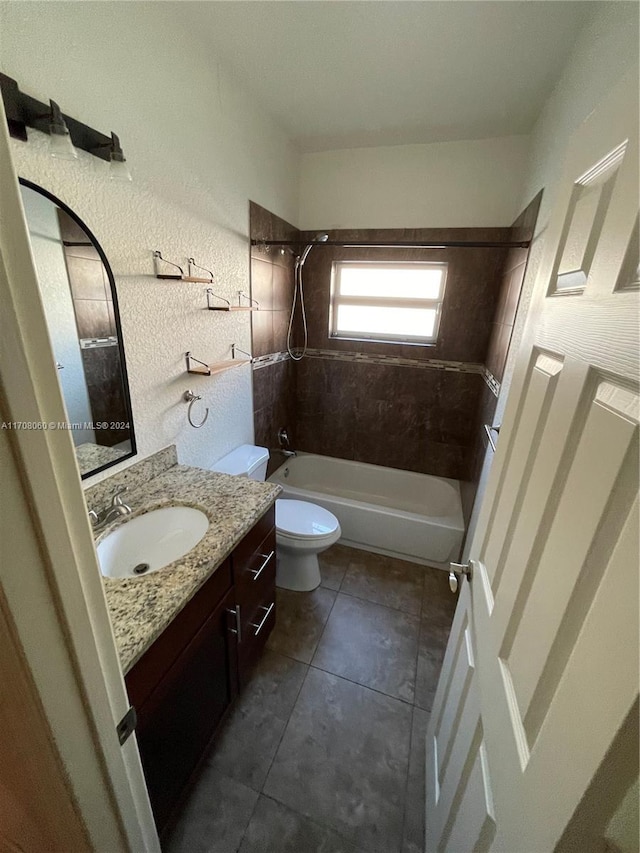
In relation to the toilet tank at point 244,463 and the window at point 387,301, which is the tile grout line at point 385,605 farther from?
the window at point 387,301

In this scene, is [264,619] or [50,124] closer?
[50,124]

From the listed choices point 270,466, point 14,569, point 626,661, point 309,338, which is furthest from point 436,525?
point 14,569

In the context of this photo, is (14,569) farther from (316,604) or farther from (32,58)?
(316,604)

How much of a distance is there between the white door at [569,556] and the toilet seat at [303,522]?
116cm

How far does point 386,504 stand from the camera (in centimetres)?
296

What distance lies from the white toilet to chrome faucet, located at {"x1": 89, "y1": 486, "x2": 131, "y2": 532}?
648 mm

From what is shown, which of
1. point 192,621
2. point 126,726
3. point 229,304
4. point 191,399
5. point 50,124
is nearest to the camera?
point 126,726

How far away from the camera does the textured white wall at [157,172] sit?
3.19 feet

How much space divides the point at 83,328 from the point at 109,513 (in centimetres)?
67

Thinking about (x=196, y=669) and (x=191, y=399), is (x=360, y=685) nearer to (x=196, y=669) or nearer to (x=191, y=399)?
(x=196, y=669)

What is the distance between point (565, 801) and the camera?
39cm

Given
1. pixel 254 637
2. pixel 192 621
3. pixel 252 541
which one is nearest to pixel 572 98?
pixel 252 541

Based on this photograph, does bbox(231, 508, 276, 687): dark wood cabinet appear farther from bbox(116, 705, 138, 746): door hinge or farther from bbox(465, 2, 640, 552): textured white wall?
bbox(465, 2, 640, 552): textured white wall

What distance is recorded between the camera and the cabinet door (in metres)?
0.94
